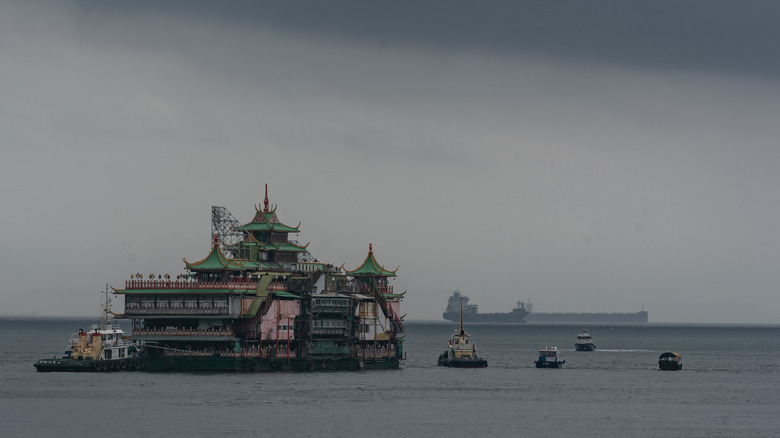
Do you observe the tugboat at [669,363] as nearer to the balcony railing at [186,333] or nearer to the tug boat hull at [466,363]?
the tug boat hull at [466,363]

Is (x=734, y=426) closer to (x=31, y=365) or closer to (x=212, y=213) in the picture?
(x=212, y=213)

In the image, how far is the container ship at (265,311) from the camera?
509ft

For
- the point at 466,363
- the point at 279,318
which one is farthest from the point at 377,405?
the point at 466,363

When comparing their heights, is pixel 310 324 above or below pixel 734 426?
above

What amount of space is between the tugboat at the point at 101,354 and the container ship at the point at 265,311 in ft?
17.7

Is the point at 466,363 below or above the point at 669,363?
→ above

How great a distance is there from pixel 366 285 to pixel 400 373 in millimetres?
13089

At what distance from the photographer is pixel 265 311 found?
515 ft

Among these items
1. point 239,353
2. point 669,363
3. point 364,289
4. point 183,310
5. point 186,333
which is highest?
point 364,289

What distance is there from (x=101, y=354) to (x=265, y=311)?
23122 millimetres

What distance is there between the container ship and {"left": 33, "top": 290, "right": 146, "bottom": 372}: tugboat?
212 inches

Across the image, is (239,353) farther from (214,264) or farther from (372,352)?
(372,352)

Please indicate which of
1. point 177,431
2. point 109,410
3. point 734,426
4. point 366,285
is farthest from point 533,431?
point 366,285

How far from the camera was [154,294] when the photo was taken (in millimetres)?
156000
